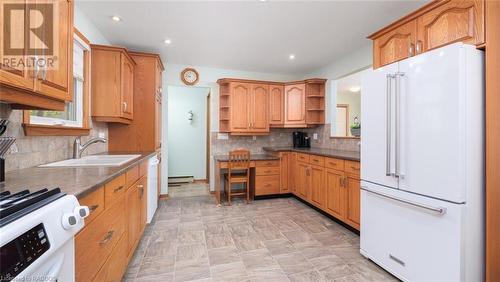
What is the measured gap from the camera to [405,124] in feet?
5.54

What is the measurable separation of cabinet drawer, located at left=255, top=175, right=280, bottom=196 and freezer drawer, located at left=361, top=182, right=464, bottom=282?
1992 millimetres

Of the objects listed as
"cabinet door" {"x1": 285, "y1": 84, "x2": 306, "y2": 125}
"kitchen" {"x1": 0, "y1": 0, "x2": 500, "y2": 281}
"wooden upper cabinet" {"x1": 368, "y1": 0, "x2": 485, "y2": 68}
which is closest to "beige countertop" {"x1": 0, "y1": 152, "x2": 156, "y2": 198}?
"kitchen" {"x1": 0, "y1": 0, "x2": 500, "y2": 281}

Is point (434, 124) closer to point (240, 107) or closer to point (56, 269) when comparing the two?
point (56, 269)

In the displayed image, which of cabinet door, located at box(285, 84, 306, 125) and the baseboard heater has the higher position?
cabinet door, located at box(285, 84, 306, 125)

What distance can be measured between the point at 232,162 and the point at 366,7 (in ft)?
8.77

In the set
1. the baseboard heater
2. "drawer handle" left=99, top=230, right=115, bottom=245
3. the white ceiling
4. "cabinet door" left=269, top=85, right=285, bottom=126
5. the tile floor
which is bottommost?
the tile floor

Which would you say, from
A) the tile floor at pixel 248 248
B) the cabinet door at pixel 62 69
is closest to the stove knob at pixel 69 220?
the cabinet door at pixel 62 69

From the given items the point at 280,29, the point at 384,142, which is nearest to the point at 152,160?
the point at 280,29

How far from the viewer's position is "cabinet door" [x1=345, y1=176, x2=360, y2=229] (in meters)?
2.52

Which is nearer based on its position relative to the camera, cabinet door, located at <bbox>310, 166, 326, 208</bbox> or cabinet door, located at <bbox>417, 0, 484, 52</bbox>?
cabinet door, located at <bbox>417, 0, 484, 52</bbox>

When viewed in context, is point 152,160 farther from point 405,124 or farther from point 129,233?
point 405,124

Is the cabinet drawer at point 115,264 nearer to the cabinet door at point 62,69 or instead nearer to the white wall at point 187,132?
the cabinet door at point 62,69

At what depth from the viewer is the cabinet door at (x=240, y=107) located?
4.11 m

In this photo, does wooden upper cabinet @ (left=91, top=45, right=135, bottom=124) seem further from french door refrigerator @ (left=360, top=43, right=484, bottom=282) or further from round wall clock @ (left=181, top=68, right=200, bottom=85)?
french door refrigerator @ (left=360, top=43, right=484, bottom=282)
